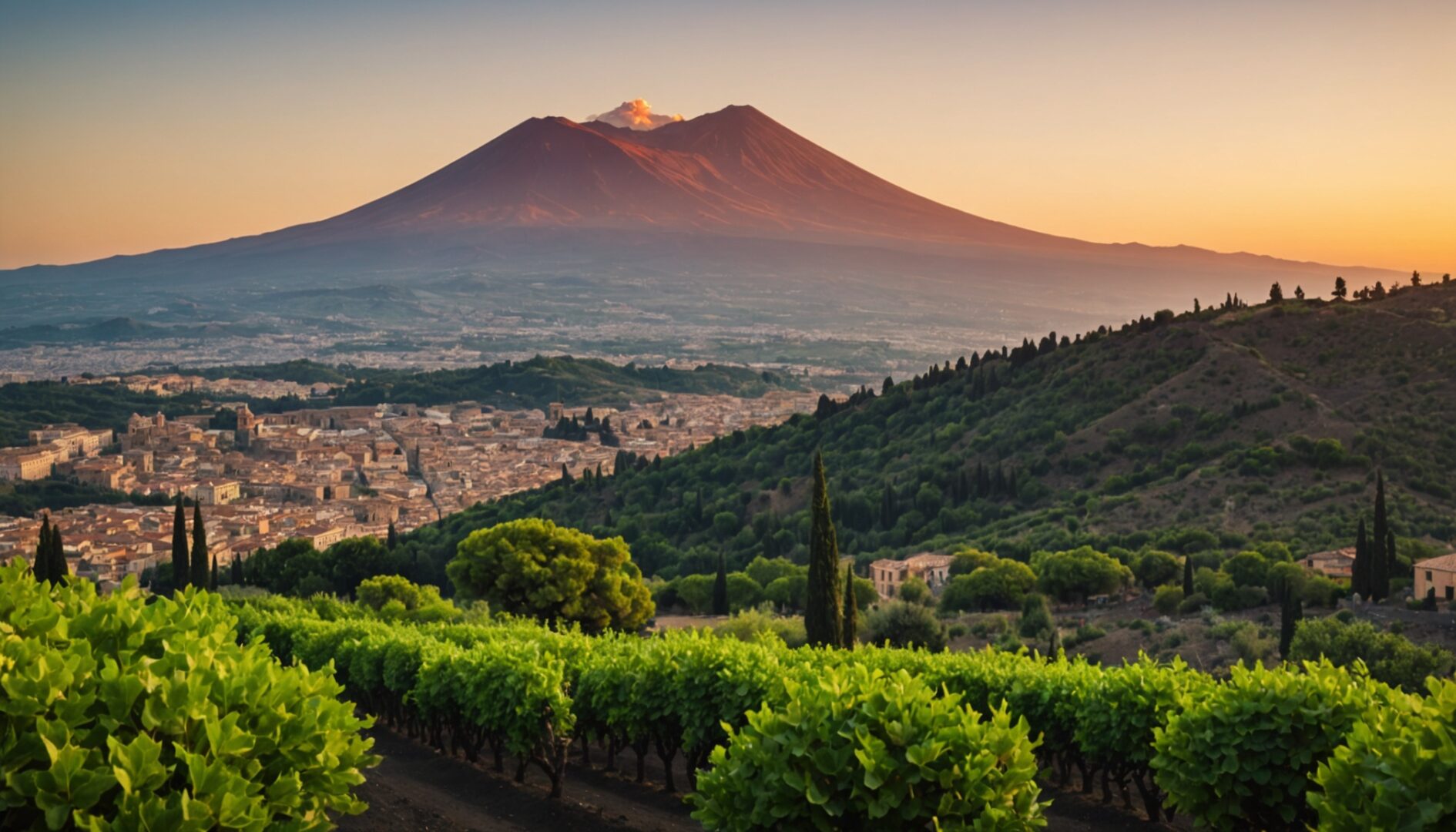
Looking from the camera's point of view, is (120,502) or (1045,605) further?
(120,502)

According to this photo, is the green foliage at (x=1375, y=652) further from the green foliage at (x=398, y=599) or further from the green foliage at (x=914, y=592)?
the green foliage at (x=398, y=599)

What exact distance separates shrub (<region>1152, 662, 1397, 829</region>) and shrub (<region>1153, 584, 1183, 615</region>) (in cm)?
1946

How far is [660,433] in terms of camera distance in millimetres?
91312

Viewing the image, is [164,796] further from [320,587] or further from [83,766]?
[320,587]

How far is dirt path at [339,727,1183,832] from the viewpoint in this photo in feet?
40.0

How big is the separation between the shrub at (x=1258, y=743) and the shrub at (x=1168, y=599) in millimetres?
19459

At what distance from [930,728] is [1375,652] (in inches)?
632

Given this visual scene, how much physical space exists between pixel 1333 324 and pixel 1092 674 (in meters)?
43.7

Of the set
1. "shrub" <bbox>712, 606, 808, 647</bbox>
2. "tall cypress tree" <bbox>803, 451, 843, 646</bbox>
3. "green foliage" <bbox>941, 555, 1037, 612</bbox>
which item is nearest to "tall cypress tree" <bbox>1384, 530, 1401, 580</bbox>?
"green foliage" <bbox>941, 555, 1037, 612</bbox>

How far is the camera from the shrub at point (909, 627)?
2533 centimetres

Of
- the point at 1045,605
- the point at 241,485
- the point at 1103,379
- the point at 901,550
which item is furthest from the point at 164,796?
the point at 241,485

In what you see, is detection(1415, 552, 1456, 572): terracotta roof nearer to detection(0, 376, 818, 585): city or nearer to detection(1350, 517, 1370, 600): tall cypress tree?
detection(1350, 517, 1370, 600): tall cypress tree

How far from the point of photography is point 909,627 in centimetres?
2538

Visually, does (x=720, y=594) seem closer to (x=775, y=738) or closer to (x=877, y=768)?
(x=775, y=738)
